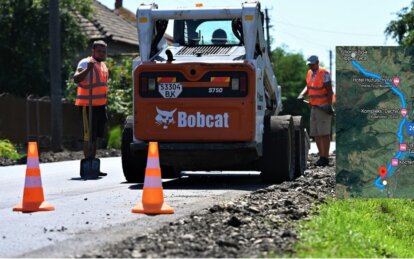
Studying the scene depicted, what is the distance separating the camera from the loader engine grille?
11.6 meters

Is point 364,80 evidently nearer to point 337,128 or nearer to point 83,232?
point 337,128

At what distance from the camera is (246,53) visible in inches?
447

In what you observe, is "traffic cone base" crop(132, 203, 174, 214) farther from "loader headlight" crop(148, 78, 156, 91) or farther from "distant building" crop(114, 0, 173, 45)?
"distant building" crop(114, 0, 173, 45)

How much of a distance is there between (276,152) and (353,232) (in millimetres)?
4520

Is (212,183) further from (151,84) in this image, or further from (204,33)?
(204,33)

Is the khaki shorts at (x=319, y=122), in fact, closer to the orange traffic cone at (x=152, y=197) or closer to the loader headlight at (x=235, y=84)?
the loader headlight at (x=235, y=84)

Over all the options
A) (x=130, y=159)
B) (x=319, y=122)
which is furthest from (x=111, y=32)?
(x=130, y=159)

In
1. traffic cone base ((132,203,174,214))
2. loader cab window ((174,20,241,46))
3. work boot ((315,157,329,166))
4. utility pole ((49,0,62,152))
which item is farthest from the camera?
utility pole ((49,0,62,152))

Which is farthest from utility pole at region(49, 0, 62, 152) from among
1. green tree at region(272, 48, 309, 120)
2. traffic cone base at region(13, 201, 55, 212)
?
green tree at region(272, 48, 309, 120)

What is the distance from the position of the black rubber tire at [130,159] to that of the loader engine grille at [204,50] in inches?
48.8

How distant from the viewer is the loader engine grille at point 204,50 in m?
11.6

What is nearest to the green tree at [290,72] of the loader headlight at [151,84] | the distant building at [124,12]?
the distant building at [124,12]

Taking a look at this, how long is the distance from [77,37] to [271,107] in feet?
78.4

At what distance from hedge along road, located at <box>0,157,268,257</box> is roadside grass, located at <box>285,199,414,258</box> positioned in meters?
1.21
